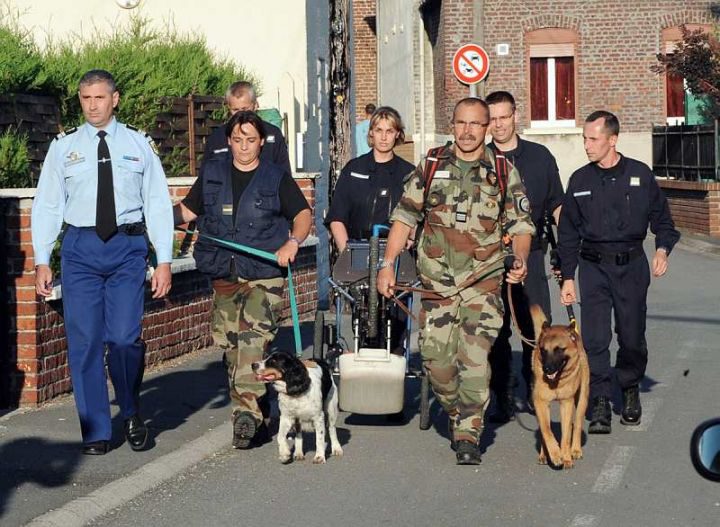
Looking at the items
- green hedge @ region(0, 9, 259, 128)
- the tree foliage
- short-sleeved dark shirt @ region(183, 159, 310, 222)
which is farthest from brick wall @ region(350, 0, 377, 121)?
short-sleeved dark shirt @ region(183, 159, 310, 222)

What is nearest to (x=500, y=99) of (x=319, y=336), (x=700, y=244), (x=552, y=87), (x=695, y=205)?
(x=319, y=336)

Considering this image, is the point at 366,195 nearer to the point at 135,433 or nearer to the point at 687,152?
the point at 135,433

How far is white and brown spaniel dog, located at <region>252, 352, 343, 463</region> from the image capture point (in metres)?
8.25

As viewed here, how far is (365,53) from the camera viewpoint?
5181 centimetres

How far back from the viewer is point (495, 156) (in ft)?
27.9

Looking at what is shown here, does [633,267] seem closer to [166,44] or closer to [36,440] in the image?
[36,440]

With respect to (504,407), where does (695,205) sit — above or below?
above

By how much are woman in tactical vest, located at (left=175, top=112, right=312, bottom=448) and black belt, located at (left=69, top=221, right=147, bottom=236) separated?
1.44ft

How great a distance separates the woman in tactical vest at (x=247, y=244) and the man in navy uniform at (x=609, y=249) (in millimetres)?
1827

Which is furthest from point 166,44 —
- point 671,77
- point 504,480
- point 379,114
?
point 671,77

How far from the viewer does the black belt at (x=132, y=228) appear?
838cm

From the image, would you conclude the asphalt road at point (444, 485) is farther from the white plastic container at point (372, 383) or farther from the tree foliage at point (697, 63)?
the tree foliage at point (697, 63)

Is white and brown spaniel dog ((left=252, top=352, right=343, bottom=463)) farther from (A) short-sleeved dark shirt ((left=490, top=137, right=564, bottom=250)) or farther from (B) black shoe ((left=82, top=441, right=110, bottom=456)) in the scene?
(A) short-sleeved dark shirt ((left=490, top=137, right=564, bottom=250))

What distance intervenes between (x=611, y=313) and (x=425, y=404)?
4.32 ft
